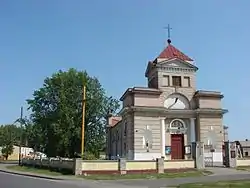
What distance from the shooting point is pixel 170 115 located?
4484 cm

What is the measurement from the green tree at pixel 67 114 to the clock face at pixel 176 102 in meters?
15.8

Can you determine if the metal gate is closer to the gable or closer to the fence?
the fence

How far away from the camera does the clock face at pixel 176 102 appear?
45312 mm

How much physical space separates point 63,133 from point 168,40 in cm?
2012

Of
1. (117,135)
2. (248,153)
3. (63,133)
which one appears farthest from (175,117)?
(248,153)

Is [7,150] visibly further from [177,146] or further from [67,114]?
[177,146]

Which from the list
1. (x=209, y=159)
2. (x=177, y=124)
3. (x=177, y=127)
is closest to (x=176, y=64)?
(x=177, y=124)

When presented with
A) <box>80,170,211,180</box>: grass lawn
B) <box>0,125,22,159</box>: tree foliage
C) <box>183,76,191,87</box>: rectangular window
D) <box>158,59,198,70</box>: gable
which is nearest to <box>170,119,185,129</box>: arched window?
<box>183,76,191,87</box>: rectangular window

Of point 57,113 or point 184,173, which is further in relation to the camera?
point 57,113

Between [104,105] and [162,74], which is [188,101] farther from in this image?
[104,105]

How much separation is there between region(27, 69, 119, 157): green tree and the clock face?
15788 mm

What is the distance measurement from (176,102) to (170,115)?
1.87m

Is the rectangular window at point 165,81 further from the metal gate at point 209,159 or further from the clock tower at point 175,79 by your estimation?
the metal gate at point 209,159

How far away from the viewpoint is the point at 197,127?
148 feet
